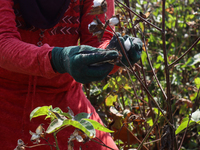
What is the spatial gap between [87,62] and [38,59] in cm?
20

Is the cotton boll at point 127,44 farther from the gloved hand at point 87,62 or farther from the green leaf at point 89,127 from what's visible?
the green leaf at point 89,127

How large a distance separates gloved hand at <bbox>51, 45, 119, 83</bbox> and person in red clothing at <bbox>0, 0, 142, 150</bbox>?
3cm

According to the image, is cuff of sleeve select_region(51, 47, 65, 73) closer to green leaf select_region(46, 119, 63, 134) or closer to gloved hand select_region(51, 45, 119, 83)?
gloved hand select_region(51, 45, 119, 83)

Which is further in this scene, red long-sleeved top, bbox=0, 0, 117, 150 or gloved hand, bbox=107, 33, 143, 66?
red long-sleeved top, bbox=0, 0, 117, 150

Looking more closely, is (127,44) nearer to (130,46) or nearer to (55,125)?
(130,46)

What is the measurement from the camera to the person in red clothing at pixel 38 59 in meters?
0.99

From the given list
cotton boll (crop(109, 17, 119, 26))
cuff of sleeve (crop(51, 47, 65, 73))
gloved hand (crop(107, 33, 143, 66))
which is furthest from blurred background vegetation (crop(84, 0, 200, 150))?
cuff of sleeve (crop(51, 47, 65, 73))

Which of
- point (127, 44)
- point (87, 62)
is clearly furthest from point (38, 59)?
point (127, 44)

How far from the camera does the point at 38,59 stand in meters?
0.96

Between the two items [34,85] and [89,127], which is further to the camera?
[34,85]

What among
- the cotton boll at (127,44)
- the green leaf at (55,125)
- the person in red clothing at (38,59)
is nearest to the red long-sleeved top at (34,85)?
the person in red clothing at (38,59)

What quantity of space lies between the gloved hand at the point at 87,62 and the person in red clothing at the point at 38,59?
0.03 meters

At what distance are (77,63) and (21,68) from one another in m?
0.26

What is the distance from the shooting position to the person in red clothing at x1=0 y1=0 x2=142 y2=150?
986 mm
